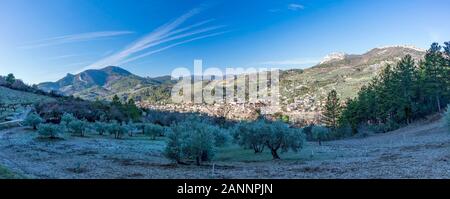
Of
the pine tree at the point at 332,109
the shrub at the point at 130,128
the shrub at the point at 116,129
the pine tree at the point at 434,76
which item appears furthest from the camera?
the pine tree at the point at 332,109

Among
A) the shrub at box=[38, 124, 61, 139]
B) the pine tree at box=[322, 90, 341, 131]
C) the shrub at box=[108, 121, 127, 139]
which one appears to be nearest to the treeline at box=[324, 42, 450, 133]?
the pine tree at box=[322, 90, 341, 131]

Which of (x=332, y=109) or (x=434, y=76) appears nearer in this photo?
(x=434, y=76)

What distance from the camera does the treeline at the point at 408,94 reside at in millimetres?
65438

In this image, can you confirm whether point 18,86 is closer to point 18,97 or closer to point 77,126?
point 18,97

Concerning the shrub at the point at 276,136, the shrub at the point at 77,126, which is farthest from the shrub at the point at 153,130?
the shrub at the point at 276,136

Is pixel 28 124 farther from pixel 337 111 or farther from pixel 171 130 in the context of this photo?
pixel 337 111

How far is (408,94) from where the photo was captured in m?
68.9

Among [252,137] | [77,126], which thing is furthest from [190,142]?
[77,126]

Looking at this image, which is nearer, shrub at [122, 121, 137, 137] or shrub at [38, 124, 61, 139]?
shrub at [38, 124, 61, 139]

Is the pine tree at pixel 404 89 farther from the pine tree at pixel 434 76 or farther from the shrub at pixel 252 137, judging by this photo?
the shrub at pixel 252 137

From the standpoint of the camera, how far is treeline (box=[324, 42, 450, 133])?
2576 inches

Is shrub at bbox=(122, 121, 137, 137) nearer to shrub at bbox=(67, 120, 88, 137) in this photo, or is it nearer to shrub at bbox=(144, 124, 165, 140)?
shrub at bbox=(144, 124, 165, 140)
